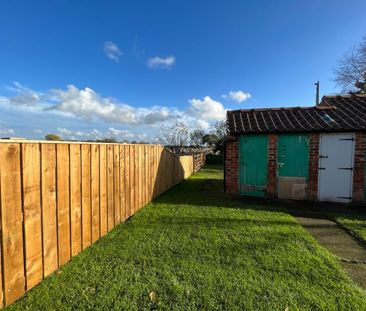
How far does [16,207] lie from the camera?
2.33 meters

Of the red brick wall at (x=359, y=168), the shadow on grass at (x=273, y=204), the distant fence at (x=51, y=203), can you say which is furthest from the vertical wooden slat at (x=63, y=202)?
the red brick wall at (x=359, y=168)

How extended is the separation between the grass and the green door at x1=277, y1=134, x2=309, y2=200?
276 cm

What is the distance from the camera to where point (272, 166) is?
7188 millimetres

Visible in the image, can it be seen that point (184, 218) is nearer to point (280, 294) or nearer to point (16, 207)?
point (280, 294)

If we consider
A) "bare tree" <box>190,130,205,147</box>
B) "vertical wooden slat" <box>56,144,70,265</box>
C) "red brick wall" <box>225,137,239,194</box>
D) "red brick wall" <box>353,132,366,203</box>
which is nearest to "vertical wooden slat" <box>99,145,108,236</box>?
"vertical wooden slat" <box>56,144,70,265</box>

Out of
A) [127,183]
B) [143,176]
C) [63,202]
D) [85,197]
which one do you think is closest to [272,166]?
[143,176]

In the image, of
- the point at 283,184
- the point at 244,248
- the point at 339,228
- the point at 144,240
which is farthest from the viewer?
the point at 283,184

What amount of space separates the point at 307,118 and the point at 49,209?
301 inches

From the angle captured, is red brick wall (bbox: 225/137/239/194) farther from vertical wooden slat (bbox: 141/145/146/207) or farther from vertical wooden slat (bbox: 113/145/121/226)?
vertical wooden slat (bbox: 113/145/121/226)

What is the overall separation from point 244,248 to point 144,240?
1649mm

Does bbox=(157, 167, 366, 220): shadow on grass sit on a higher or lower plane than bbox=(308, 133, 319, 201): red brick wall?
lower

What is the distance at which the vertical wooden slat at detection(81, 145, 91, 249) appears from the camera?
3.46 m

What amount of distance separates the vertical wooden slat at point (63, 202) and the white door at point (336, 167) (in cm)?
683

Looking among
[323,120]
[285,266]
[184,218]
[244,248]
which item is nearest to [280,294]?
[285,266]
